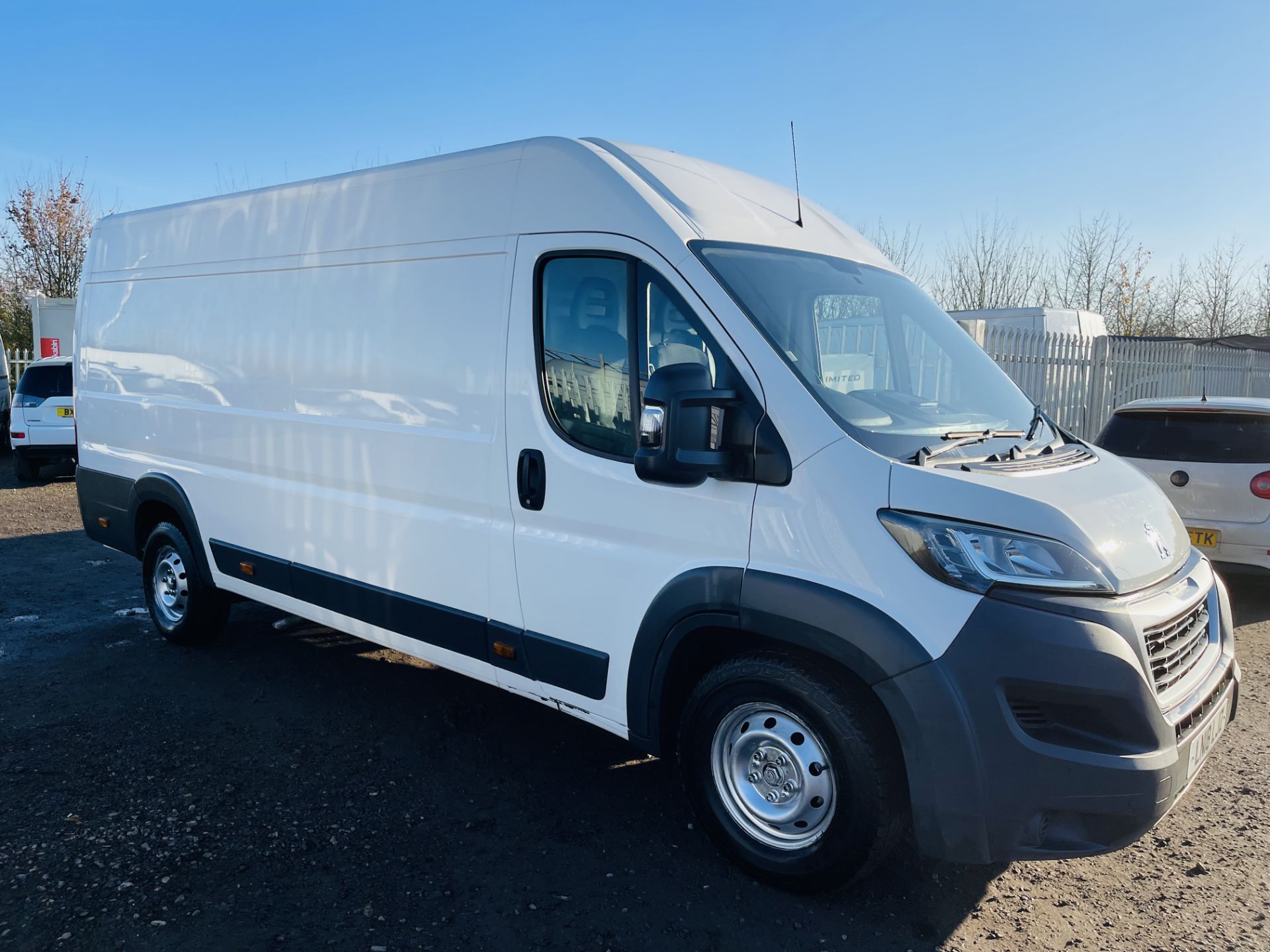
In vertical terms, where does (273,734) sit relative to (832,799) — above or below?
below

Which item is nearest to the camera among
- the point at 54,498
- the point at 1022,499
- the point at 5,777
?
the point at 1022,499

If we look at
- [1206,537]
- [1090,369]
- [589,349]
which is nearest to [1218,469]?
[1206,537]

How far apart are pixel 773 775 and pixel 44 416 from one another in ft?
44.6

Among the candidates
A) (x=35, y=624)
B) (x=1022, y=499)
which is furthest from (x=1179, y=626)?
(x=35, y=624)

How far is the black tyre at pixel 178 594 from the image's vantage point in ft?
18.7

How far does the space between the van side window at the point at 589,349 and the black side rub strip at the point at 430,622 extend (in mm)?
846

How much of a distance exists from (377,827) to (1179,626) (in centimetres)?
295

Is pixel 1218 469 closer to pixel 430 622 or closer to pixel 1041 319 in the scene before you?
pixel 430 622

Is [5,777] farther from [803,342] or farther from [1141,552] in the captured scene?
[1141,552]

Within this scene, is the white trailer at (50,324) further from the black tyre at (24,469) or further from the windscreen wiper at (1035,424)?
the windscreen wiper at (1035,424)

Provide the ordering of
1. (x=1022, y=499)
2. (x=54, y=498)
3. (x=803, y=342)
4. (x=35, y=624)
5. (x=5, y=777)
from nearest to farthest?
(x=1022, y=499) < (x=803, y=342) < (x=5, y=777) < (x=35, y=624) < (x=54, y=498)

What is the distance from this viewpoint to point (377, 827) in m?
3.66

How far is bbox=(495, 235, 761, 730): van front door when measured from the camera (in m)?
3.27

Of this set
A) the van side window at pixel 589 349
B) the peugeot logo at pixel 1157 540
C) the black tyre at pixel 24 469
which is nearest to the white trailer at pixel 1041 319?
the peugeot logo at pixel 1157 540
